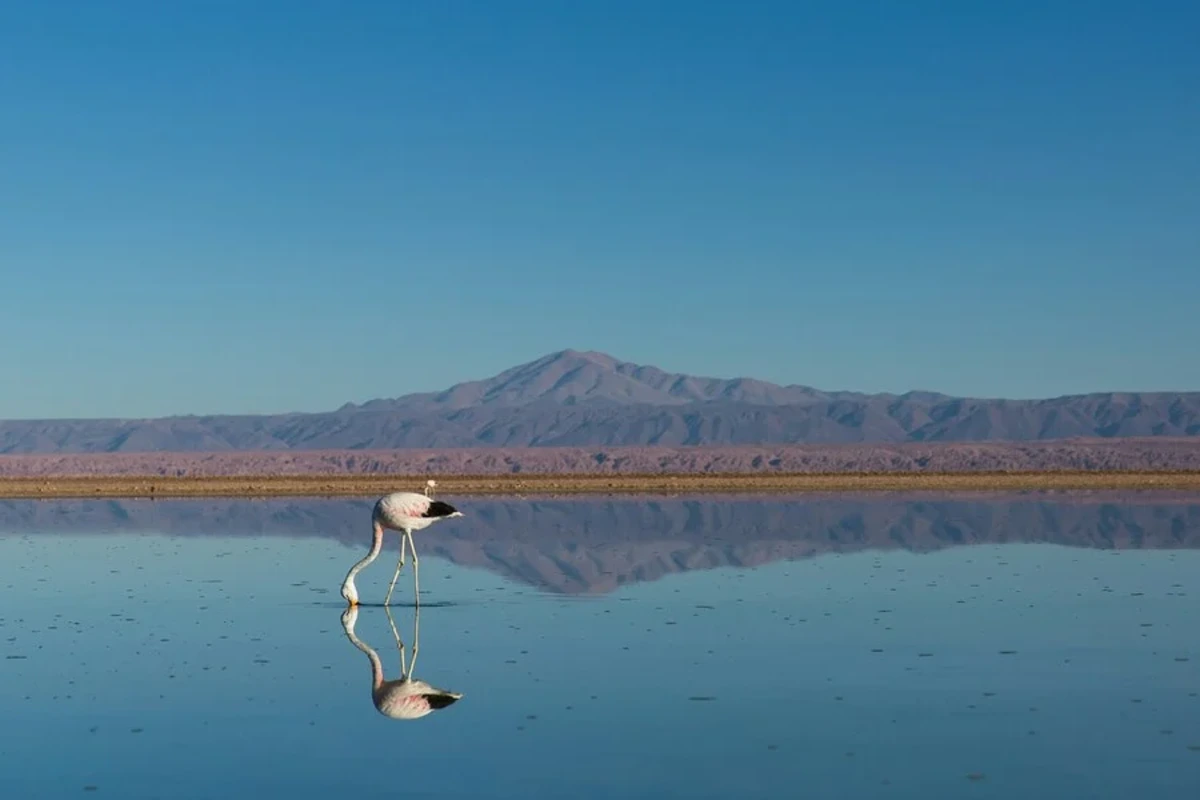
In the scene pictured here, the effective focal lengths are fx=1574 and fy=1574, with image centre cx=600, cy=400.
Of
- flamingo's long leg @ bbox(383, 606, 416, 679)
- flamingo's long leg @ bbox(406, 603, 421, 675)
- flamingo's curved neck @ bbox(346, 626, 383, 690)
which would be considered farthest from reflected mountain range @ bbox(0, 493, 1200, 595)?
flamingo's curved neck @ bbox(346, 626, 383, 690)

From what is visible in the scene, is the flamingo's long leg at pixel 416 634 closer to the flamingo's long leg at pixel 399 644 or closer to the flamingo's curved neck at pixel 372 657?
the flamingo's long leg at pixel 399 644

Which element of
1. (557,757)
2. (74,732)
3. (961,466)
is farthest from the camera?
(961,466)

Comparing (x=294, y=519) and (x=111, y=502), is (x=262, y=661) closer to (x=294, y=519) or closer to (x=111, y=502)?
(x=294, y=519)

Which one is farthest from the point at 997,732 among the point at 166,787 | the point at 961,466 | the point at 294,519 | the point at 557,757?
the point at 961,466

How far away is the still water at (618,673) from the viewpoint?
Answer: 1143 cm

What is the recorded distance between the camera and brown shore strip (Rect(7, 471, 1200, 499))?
6406 centimetres

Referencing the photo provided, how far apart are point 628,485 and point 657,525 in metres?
30.5

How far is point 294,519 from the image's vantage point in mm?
45281

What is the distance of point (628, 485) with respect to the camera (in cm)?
7025

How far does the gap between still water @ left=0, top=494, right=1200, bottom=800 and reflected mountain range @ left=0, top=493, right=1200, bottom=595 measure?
395 millimetres

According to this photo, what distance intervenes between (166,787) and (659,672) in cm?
575

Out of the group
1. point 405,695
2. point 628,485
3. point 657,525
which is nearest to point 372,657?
point 405,695

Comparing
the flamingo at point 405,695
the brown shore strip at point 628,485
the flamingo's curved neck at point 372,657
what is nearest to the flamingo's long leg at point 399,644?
the flamingo at point 405,695

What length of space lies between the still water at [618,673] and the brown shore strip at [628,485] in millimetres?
32633
